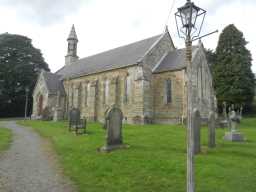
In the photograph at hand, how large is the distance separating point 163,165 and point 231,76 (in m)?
36.3

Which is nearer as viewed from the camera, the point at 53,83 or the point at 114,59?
the point at 114,59

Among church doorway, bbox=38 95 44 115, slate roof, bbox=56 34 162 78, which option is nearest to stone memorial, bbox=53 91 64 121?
church doorway, bbox=38 95 44 115

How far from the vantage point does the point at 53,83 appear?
38.5 metres

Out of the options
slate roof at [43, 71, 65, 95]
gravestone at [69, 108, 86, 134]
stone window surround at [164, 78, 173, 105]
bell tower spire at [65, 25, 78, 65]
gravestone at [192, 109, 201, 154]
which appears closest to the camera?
gravestone at [192, 109, 201, 154]

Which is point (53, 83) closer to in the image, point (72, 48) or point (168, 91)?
point (72, 48)

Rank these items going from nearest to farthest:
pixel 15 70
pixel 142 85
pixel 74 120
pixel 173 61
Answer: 1. pixel 74 120
2. pixel 142 85
3. pixel 173 61
4. pixel 15 70

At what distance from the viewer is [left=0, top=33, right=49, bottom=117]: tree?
4747cm

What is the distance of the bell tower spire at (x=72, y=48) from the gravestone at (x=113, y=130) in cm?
3618

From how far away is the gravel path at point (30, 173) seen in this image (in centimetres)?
666

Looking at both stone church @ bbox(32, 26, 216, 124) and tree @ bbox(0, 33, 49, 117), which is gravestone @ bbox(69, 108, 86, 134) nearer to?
stone church @ bbox(32, 26, 216, 124)

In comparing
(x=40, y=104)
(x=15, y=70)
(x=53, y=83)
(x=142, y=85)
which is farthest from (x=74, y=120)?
(x=15, y=70)

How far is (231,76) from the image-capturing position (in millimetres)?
40656

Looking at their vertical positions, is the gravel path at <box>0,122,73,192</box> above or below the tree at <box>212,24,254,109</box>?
below

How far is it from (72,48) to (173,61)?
2476 cm
